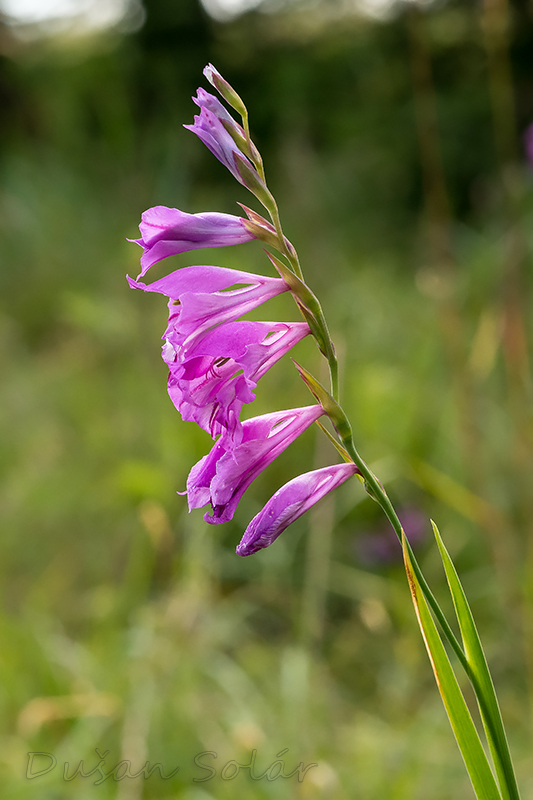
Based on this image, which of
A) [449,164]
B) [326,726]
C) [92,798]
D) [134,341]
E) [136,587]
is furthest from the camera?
[449,164]

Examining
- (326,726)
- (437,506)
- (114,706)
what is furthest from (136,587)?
(437,506)

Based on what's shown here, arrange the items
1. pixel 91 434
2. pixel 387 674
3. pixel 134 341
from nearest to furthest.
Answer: pixel 387 674, pixel 91 434, pixel 134 341

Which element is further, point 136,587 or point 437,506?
point 437,506

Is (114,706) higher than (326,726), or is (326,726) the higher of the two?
(114,706)

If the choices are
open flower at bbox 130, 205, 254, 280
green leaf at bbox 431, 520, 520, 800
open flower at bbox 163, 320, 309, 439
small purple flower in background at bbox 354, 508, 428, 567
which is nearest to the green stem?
green leaf at bbox 431, 520, 520, 800

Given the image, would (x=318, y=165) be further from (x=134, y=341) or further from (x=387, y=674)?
(x=387, y=674)

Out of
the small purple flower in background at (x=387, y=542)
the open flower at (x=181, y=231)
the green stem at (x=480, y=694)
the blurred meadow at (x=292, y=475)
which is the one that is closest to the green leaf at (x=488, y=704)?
the green stem at (x=480, y=694)

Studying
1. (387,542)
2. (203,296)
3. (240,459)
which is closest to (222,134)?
(203,296)

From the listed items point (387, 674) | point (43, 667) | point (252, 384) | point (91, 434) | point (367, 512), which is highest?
point (252, 384)

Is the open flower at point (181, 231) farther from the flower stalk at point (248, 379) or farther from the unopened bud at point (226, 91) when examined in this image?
the unopened bud at point (226, 91)
